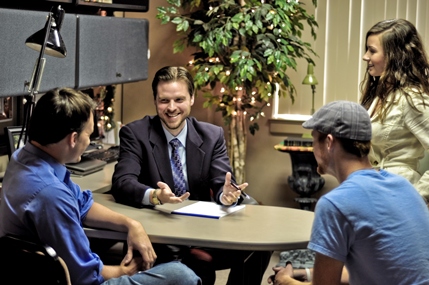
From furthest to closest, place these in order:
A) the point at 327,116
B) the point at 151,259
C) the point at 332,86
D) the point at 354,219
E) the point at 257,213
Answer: the point at 332,86 < the point at 257,213 < the point at 151,259 < the point at 327,116 < the point at 354,219

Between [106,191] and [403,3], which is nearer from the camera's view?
[106,191]

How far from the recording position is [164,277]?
254 centimetres

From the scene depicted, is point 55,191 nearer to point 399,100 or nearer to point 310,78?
point 399,100

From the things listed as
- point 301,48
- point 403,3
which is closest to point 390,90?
point 301,48

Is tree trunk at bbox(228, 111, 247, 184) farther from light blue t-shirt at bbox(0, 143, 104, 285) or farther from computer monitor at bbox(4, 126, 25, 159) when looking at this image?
light blue t-shirt at bbox(0, 143, 104, 285)

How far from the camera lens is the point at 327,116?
211 centimetres

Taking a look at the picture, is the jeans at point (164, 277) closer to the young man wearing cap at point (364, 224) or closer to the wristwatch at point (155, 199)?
the wristwatch at point (155, 199)

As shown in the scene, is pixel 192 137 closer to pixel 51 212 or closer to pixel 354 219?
pixel 51 212

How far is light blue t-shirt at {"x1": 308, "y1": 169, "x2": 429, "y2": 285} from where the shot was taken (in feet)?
6.50

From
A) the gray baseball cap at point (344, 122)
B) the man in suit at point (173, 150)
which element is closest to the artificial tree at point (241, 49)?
the man in suit at point (173, 150)

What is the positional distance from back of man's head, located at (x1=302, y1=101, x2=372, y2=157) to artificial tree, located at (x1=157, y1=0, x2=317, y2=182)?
2.76m

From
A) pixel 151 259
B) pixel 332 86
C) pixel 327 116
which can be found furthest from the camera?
pixel 332 86

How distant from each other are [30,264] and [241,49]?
10.4ft

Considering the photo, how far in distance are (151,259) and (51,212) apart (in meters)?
0.48
